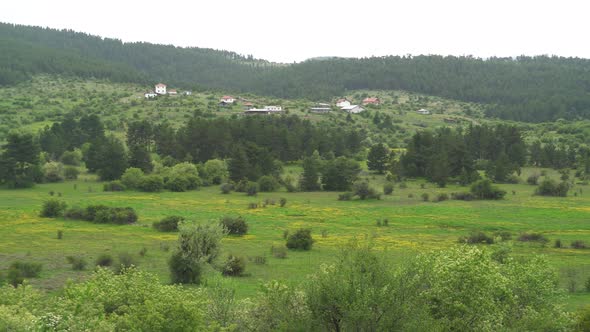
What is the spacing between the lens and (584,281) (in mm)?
36094

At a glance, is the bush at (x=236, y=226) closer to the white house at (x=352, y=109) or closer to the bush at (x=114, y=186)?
the bush at (x=114, y=186)

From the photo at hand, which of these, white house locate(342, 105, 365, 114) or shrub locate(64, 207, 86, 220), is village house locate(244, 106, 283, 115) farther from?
shrub locate(64, 207, 86, 220)

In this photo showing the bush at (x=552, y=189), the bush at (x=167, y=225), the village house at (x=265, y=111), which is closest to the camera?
the bush at (x=167, y=225)

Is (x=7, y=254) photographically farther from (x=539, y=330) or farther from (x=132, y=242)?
(x=539, y=330)

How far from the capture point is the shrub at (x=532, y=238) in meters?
48.4

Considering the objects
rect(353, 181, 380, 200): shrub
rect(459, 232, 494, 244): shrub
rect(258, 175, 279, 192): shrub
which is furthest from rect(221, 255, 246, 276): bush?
rect(258, 175, 279, 192): shrub


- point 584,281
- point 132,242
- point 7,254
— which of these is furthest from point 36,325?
point 584,281

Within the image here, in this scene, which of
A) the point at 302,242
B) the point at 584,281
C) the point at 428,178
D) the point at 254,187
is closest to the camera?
the point at 584,281

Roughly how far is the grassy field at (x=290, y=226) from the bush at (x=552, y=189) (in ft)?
5.63

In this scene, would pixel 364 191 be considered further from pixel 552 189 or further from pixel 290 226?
pixel 552 189

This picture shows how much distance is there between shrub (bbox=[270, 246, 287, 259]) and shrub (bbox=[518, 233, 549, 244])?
69.9 feet

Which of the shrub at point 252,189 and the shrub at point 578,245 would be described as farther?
the shrub at point 252,189

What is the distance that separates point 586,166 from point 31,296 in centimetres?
9311

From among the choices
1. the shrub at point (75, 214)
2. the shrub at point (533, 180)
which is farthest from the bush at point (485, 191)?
the shrub at point (75, 214)
